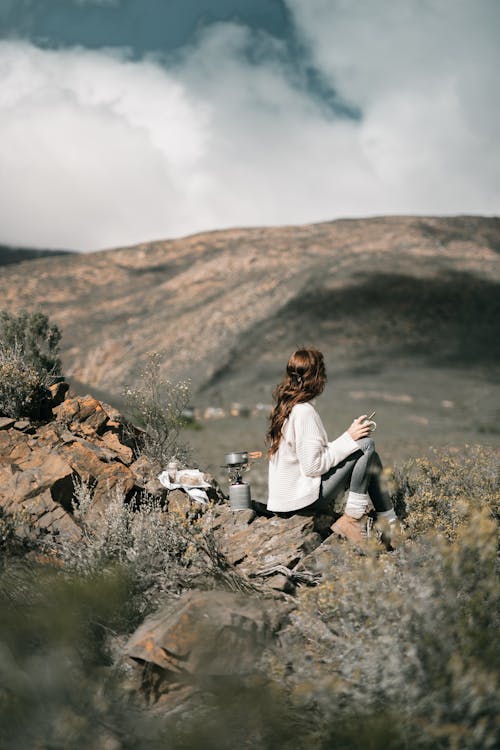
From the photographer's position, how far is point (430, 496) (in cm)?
536

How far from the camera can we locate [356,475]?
4406 millimetres

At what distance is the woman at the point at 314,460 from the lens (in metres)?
4.35

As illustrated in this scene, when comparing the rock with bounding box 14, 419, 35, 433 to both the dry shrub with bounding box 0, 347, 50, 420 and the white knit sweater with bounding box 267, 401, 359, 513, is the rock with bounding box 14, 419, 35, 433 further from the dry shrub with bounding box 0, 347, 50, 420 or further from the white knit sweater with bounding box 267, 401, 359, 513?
the white knit sweater with bounding box 267, 401, 359, 513

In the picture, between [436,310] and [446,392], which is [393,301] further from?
[446,392]

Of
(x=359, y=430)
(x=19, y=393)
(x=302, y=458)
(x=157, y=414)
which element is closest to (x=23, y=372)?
(x=19, y=393)

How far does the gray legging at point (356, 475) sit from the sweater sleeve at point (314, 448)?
0.31 ft

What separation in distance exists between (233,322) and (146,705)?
135 ft

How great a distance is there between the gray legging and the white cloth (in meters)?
Answer: 1.14

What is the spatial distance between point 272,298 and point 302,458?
41.6 metres

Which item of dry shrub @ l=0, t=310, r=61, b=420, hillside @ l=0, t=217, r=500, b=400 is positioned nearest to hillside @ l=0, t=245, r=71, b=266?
hillside @ l=0, t=217, r=500, b=400

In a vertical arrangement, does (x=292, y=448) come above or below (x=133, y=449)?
above

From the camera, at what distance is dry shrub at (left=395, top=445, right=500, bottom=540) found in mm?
4969

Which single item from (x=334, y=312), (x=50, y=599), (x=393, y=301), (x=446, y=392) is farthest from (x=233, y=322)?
(x=50, y=599)

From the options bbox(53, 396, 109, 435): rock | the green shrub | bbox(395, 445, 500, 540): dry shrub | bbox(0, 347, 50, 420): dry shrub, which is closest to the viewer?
bbox(395, 445, 500, 540): dry shrub
